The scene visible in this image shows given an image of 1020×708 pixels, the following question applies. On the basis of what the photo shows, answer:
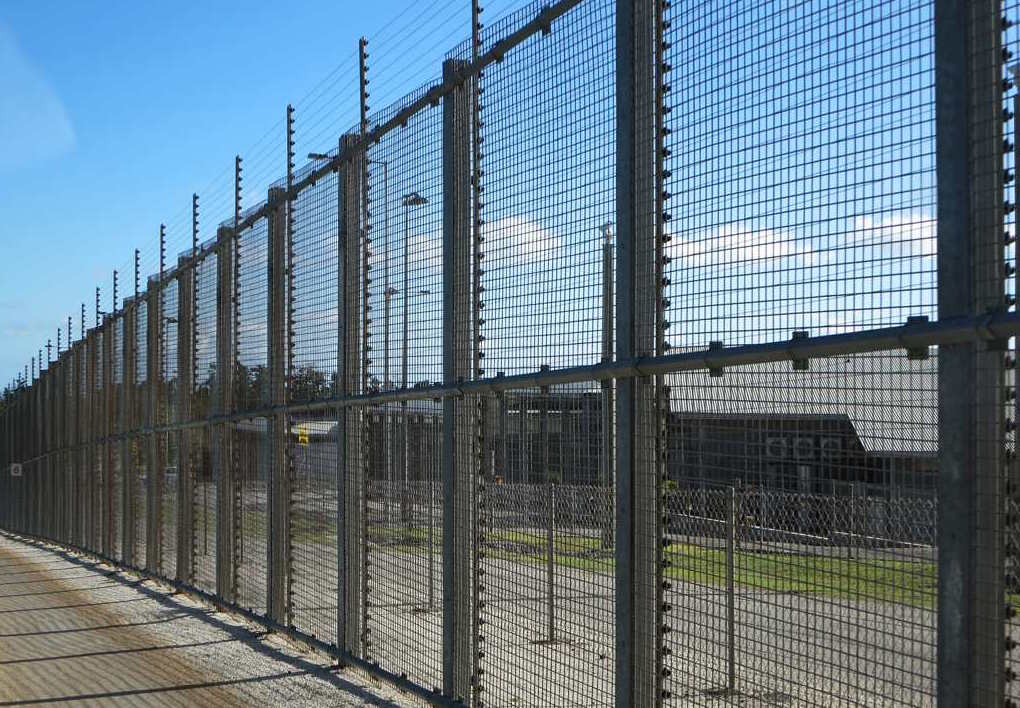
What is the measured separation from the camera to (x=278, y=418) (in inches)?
384

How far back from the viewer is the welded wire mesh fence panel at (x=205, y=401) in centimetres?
1217

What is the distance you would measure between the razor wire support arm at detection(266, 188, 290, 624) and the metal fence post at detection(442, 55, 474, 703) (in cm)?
334

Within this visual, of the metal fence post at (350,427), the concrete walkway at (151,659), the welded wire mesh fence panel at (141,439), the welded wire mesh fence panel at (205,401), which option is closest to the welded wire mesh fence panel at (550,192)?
the metal fence post at (350,427)

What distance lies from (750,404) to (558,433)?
148 centimetres

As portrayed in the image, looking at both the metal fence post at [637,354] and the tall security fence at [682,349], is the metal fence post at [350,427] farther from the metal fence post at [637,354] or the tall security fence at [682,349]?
the metal fence post at [637,354]

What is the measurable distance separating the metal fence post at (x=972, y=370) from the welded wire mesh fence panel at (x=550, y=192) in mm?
1766

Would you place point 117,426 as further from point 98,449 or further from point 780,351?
point 780,351

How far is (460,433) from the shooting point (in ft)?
21.2

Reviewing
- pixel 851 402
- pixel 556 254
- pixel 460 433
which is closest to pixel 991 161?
pixel 851 402

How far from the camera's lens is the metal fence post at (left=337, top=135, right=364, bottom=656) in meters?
8.06

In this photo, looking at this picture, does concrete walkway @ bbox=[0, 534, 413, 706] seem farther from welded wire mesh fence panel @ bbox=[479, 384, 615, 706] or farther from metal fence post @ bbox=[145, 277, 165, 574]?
welded wire mesh fence panel @ bbox=[479, 384, 615, 706]

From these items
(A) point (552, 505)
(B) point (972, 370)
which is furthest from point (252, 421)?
(B) point (972, 370)

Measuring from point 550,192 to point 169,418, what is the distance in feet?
32.5

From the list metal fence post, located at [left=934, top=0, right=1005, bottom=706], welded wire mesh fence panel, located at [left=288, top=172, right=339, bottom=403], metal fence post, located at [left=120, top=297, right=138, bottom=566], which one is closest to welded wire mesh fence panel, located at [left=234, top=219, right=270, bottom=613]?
welded wire mesh fence panel, located at [left=288, top=172, right=339, bottom=403]
